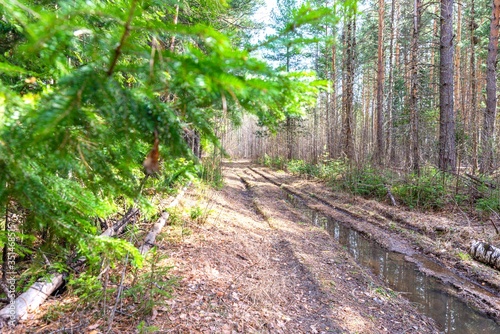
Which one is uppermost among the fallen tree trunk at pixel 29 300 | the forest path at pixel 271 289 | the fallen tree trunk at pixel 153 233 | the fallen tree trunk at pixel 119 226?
the fallen tree trunk at pixel 119 226

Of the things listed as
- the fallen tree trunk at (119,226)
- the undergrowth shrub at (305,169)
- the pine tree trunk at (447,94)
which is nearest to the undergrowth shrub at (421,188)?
the pine tree trunk at (447,94)

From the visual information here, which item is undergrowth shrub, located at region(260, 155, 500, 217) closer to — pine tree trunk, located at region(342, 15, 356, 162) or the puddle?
pine tree trunk, located at region(342, 15, 356, 162)

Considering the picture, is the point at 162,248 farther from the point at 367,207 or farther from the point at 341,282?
the point at 367,207

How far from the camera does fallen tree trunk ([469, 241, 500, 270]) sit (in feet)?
16.8

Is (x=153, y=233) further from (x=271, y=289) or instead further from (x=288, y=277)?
(x=288, y=277)

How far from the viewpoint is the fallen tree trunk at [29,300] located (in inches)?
96.1

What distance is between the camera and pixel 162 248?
461 centimetres

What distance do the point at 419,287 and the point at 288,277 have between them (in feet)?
7.83

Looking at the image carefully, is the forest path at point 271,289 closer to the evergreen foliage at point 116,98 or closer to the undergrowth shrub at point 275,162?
the evergreen foliage at point 116,98

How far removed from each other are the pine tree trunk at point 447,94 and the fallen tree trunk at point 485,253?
4478mm

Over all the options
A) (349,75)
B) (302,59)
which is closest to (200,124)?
(349,75)

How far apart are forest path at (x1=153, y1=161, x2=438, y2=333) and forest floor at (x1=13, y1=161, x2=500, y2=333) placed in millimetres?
14

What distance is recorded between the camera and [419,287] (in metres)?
5.10

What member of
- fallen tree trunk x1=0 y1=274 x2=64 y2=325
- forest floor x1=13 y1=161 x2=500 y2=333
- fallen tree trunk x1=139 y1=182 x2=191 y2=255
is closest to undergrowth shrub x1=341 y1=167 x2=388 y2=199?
forest floor x1=13 y1=161 x2=500 y2=333
